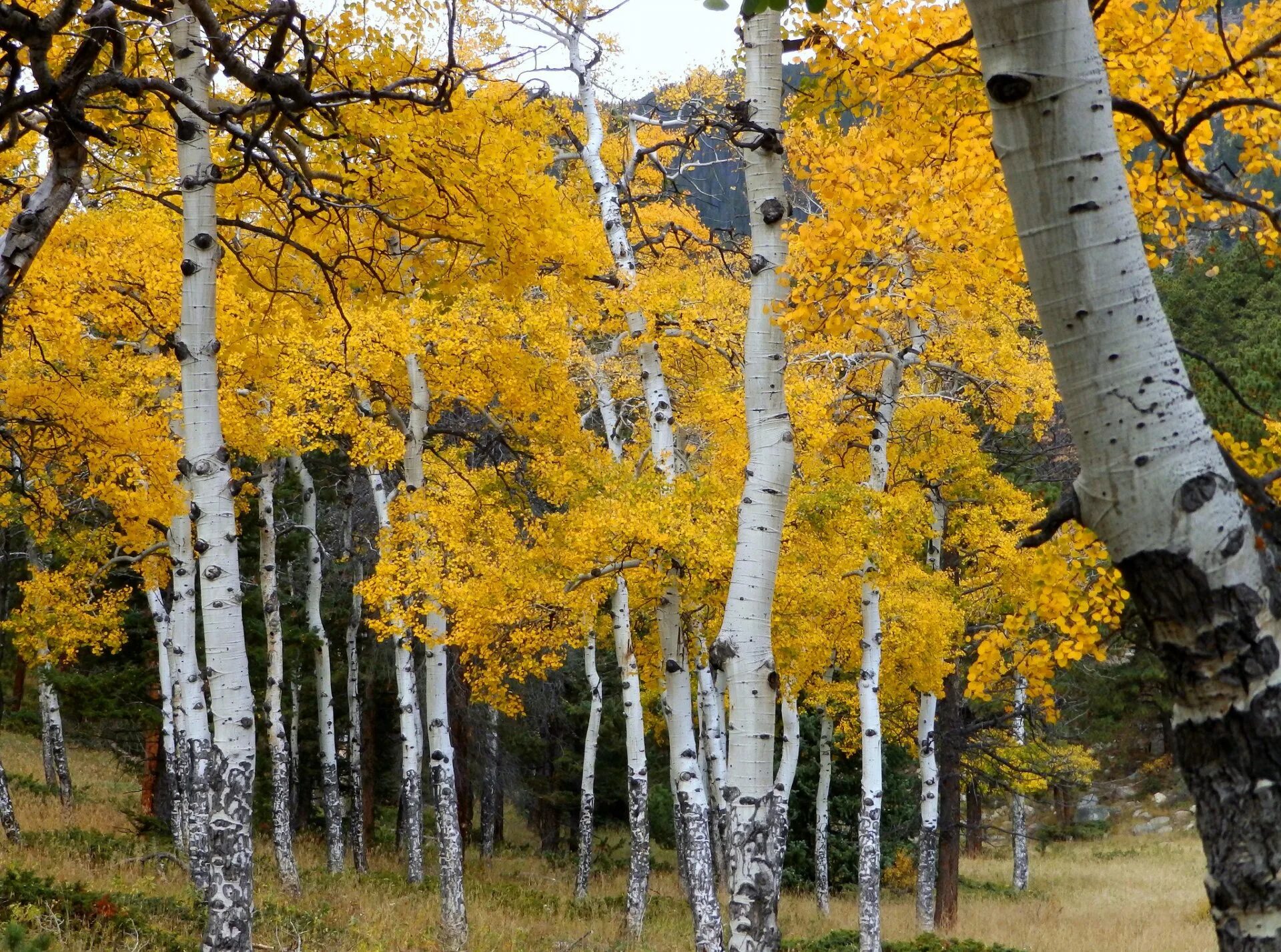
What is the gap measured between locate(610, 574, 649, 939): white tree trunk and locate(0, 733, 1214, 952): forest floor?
43 cm

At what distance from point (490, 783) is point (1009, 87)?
71.7ft

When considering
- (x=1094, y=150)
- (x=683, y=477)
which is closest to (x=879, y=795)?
(x=683, y=477)

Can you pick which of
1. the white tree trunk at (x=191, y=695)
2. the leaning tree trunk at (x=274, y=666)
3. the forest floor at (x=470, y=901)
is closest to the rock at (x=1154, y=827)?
the forest floor at (x=470, y=901)

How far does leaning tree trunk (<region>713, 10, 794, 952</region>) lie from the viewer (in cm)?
501

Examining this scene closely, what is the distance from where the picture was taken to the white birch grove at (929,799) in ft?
49.7

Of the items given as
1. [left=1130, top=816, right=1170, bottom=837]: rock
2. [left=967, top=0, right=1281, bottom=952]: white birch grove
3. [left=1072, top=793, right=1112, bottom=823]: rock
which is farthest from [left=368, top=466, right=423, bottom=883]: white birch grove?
[left=1072, top=793, right=1112, bottom=823]: rock

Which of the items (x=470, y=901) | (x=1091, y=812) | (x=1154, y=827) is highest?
(x=470, y=901)

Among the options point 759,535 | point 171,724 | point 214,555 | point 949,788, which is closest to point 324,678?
point 171,724

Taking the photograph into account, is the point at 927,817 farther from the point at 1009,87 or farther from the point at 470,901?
the point at 1009,87

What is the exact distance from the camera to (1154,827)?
99.4 ft

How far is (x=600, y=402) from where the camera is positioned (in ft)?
Answer: 45.2

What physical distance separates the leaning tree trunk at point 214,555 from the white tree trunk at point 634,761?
7162 mm

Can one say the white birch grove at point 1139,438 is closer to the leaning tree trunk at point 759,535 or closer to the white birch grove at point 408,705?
the leaning tree trunk at point 759,535

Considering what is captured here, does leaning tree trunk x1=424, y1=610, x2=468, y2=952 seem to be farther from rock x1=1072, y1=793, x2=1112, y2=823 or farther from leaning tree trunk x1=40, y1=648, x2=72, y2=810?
rock x1=1072, y1=793, x2=1112, y2=823
